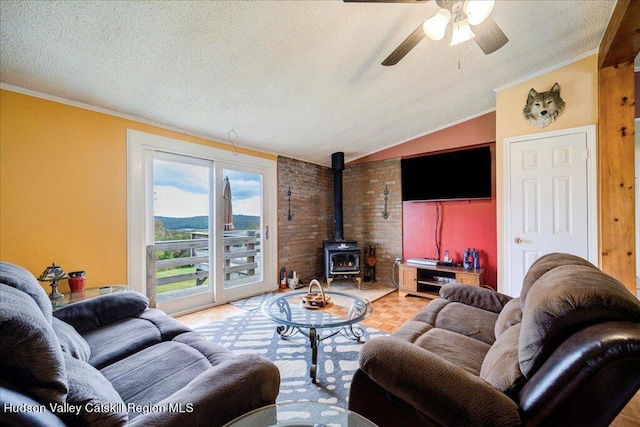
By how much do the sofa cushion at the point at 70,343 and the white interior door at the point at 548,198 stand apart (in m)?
3.65

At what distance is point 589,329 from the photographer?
805 millimetres

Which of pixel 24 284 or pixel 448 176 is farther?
pixel 448 176

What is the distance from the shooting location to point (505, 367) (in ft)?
3.36

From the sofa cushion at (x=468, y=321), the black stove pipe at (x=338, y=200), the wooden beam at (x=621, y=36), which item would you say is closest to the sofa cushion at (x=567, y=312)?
the sofa cushion at (x=468, y=321)

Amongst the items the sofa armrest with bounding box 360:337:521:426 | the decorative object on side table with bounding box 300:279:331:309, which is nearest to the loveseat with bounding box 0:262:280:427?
the sofa armrest with bounding box 360:337:521:426

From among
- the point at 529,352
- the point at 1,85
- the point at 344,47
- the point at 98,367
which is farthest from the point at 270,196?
the point at 529,352

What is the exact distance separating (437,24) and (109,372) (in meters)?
2.50

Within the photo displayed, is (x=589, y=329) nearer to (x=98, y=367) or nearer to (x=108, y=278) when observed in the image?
(x=98, y=367)

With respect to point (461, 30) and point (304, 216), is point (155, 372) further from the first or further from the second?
point (304, 216)

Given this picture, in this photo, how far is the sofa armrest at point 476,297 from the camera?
79.2 inches

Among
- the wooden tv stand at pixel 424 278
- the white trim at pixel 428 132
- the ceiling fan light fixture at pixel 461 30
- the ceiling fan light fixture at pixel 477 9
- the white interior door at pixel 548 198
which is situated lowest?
the wooden tv stand at pixel 424 278

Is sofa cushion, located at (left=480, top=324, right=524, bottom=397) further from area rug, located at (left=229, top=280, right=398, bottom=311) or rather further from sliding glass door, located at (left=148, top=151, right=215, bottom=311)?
sliding glass door, located at (left=148, top=151, right=215, bottom=311)

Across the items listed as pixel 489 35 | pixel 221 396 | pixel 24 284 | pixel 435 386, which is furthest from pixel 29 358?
pixel 489 35

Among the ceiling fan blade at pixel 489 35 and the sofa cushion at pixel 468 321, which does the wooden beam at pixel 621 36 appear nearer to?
the ceiling fan blade at pixel 489 35
